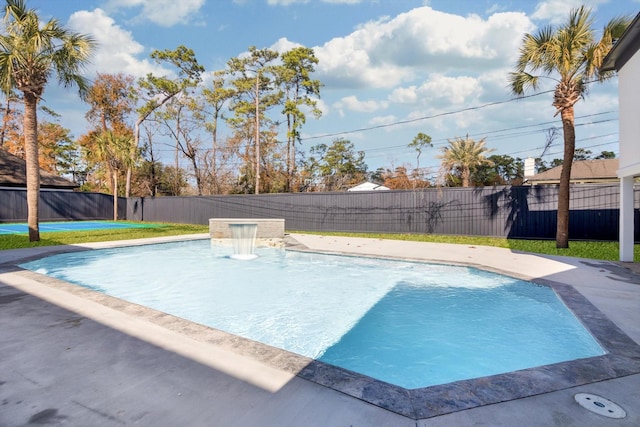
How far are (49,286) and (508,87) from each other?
11.8 m

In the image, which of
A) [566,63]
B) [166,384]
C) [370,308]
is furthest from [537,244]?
[166,384]

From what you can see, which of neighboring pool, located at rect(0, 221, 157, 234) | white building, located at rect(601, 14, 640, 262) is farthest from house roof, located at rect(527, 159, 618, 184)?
neighboring pool, located at rect(0, 221, 157, 234)

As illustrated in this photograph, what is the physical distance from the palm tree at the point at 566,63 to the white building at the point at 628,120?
1.09 m

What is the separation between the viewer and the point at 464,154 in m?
21.6

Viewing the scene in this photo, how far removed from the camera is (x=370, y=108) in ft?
83.3

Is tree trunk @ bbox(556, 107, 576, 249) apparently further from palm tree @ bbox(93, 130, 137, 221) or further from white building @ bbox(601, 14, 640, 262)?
palm tree @ bbox(93, 130, 137, 221)

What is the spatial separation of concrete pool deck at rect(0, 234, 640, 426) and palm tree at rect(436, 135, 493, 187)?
1894 cm

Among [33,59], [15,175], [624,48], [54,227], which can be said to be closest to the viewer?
[624,48]

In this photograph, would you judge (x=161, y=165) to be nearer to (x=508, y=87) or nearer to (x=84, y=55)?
(x=84, y=55)

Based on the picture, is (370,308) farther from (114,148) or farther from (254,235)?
(114,148)

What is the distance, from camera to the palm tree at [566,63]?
8120mm

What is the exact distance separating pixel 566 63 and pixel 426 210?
19.5 ft

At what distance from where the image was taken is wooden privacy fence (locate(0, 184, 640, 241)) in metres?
10.1

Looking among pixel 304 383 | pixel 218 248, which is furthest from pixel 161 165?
pixel 304 383
